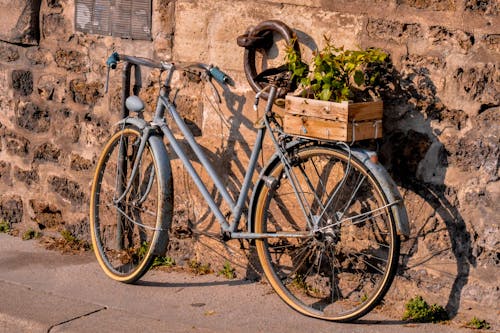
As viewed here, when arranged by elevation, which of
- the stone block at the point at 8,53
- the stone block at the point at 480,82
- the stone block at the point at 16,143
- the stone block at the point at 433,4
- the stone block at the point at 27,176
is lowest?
the stone block at the point at 27,176

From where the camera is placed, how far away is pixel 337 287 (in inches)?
231

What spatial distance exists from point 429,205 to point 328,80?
90 centimetres

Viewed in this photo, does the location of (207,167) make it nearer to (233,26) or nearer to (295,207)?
(295,207)

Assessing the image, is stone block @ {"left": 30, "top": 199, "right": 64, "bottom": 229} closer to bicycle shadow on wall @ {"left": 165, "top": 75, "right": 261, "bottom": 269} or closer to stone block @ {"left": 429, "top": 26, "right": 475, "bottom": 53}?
bicycle shadow on wall @ {"left": 165, "top": 75, "right": 261, "bottom": 269}

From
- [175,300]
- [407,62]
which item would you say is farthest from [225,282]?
[407,62]

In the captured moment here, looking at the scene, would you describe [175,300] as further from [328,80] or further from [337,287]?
[328,80]

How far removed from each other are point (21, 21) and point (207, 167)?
1943mm

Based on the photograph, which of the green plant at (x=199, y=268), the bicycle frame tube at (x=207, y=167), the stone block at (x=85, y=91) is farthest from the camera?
the stone block at (x=85, y=91)

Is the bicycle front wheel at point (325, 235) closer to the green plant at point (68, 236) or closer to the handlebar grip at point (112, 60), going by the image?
the handlebar grip at point (112, 60)

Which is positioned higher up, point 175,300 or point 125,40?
point 125,40

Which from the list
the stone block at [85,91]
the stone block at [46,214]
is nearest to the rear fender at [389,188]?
the stone block at [85,91]

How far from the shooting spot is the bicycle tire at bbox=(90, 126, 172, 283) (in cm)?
629

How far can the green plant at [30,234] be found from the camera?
7160 mm

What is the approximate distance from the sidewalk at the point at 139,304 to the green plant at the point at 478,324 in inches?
3.9
